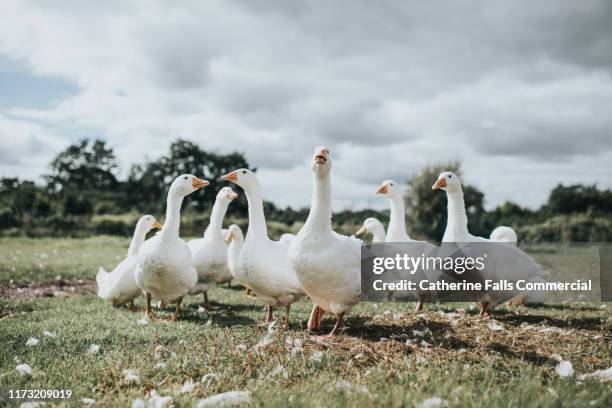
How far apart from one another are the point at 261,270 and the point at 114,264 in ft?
36.0

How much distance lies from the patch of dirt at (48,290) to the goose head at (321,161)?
7.45 meters

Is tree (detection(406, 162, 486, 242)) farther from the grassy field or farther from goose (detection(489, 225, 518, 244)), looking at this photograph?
the grassy field

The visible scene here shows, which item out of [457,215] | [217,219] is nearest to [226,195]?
[217,219]

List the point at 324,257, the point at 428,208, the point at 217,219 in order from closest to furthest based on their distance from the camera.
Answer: the point at 324,257 → the point at 217,219 → the point at 428,208

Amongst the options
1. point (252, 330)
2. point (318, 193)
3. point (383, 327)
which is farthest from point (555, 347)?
point (252, 330)

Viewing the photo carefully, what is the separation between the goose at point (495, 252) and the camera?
24.4 ft

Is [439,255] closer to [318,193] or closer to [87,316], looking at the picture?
[318,193]

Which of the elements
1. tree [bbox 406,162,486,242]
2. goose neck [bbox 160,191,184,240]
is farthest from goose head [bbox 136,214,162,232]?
tree [bbox 406,162,486,242]

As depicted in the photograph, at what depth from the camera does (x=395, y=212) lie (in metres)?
9.62

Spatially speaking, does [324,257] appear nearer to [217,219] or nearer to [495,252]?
[495,252]

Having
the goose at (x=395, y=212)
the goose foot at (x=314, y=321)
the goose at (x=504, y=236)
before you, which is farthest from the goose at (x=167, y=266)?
the goose at (x=504, y=236)

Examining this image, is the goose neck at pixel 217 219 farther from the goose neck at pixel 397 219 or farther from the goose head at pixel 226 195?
the goose neck at pixel 397 219

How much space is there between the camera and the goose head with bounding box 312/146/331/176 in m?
5.65

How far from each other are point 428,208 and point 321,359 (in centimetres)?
2863
